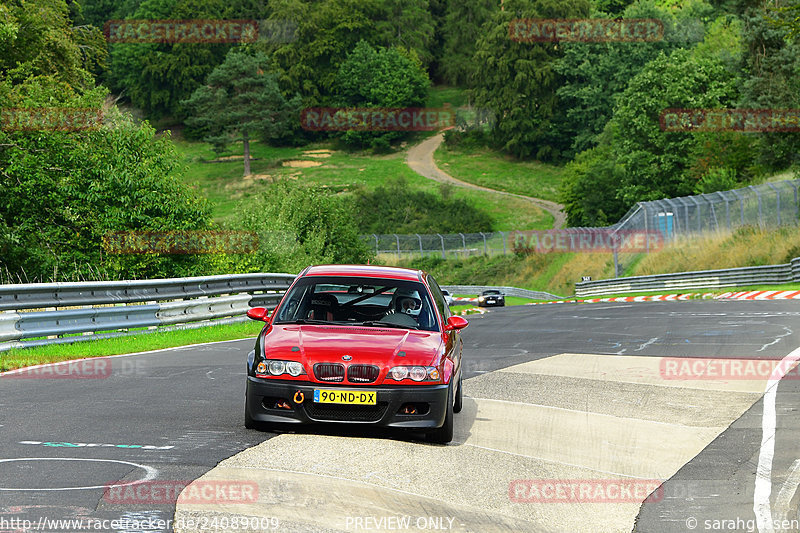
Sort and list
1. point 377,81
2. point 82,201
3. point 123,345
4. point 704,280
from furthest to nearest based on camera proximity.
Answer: point 377,81 < point 704,280 < point 82,201 < point 123,345

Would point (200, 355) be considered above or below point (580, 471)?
below

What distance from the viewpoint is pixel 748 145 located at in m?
63.5

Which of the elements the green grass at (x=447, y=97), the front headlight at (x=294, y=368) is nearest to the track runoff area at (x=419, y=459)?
the front headlight at (x=294, y=368)

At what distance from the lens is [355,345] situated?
8359mm

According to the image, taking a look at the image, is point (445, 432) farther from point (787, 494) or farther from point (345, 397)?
point (787, 494)

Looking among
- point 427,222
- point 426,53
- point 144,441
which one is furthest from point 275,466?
point 426,53

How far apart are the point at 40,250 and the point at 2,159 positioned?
3.29 m

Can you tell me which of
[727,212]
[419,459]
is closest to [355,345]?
[419,459]

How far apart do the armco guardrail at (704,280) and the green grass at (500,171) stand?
170 ft

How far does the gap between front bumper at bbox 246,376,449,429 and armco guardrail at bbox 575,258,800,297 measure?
33263mm

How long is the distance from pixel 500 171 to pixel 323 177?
19.2 m

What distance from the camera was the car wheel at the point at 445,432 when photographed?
829 centimetres

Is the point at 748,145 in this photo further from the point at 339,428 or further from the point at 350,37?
the point at 350,37

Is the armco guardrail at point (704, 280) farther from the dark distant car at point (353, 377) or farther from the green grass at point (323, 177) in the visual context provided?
the green grass at point (323, 177)
